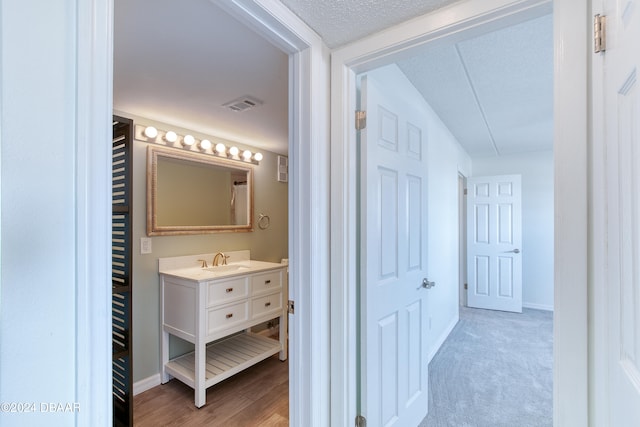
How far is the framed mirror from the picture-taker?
2414 millimetres

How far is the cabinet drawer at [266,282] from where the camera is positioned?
102 inches

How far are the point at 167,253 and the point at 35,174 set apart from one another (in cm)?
213

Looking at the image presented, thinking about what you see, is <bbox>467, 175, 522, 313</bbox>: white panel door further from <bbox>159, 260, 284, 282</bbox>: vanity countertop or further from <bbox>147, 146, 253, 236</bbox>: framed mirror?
<bbox>147, 146, 253, 236</bbox>: framed mirror

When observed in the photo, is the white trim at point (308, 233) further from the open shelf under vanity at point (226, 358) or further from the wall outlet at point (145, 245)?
the wall outlet at point (145, 245)

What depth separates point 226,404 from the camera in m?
2.10

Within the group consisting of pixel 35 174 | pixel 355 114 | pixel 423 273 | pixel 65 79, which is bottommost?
pixel 423 273

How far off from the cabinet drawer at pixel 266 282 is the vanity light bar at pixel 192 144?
1302 mm

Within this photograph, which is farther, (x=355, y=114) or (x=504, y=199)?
(x=504, y=199)

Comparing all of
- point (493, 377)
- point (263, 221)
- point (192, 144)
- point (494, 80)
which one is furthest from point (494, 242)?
point (192, 144)

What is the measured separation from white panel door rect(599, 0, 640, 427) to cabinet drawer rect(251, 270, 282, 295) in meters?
2.28

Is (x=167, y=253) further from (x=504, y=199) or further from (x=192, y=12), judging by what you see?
(x=504, y=199)

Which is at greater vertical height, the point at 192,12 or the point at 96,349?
the point at 192,12

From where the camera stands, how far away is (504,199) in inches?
164

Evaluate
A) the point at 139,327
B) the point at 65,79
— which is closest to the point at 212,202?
the point at 139,327
